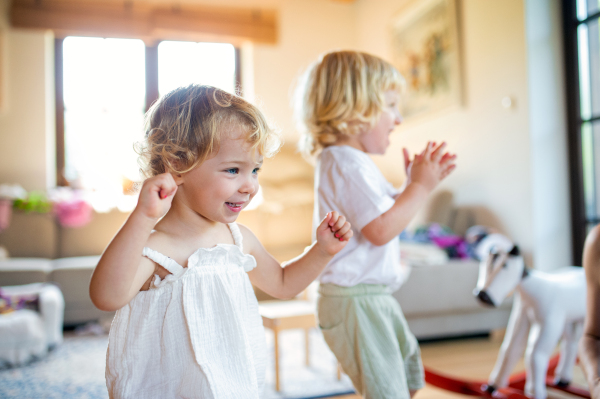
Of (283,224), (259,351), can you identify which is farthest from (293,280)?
(283,224)

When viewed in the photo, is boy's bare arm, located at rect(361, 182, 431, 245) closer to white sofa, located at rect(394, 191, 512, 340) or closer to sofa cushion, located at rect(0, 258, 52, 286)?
white sofa, located at rect(394, 191, 512, 340)

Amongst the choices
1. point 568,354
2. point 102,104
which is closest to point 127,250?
point 568,354

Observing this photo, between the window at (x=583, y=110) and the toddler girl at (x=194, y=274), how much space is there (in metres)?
2.43

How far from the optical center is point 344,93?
1074 millimetres

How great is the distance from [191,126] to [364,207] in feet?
1.31

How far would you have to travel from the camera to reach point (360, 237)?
103 centimetres

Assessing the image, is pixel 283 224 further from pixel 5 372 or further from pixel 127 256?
pixel 127 256

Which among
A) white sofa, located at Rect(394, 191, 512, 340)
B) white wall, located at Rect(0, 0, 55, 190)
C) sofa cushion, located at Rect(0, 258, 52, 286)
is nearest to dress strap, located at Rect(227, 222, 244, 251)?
white sofa, located at Rect(394, 191, 512, 340)

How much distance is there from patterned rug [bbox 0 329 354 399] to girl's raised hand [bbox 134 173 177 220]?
1.26 m

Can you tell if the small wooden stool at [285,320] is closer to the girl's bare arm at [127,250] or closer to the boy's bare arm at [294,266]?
the boy's bare arm at [294,266]

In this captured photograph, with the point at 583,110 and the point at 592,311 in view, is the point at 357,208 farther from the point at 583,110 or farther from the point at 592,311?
the point at 583,110

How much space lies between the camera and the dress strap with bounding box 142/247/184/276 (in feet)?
2.35

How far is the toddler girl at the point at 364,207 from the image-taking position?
97 cm

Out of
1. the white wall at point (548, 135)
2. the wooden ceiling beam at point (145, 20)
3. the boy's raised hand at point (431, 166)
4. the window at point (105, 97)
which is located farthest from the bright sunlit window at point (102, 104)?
the boy's raised hand at point (431, 166)
